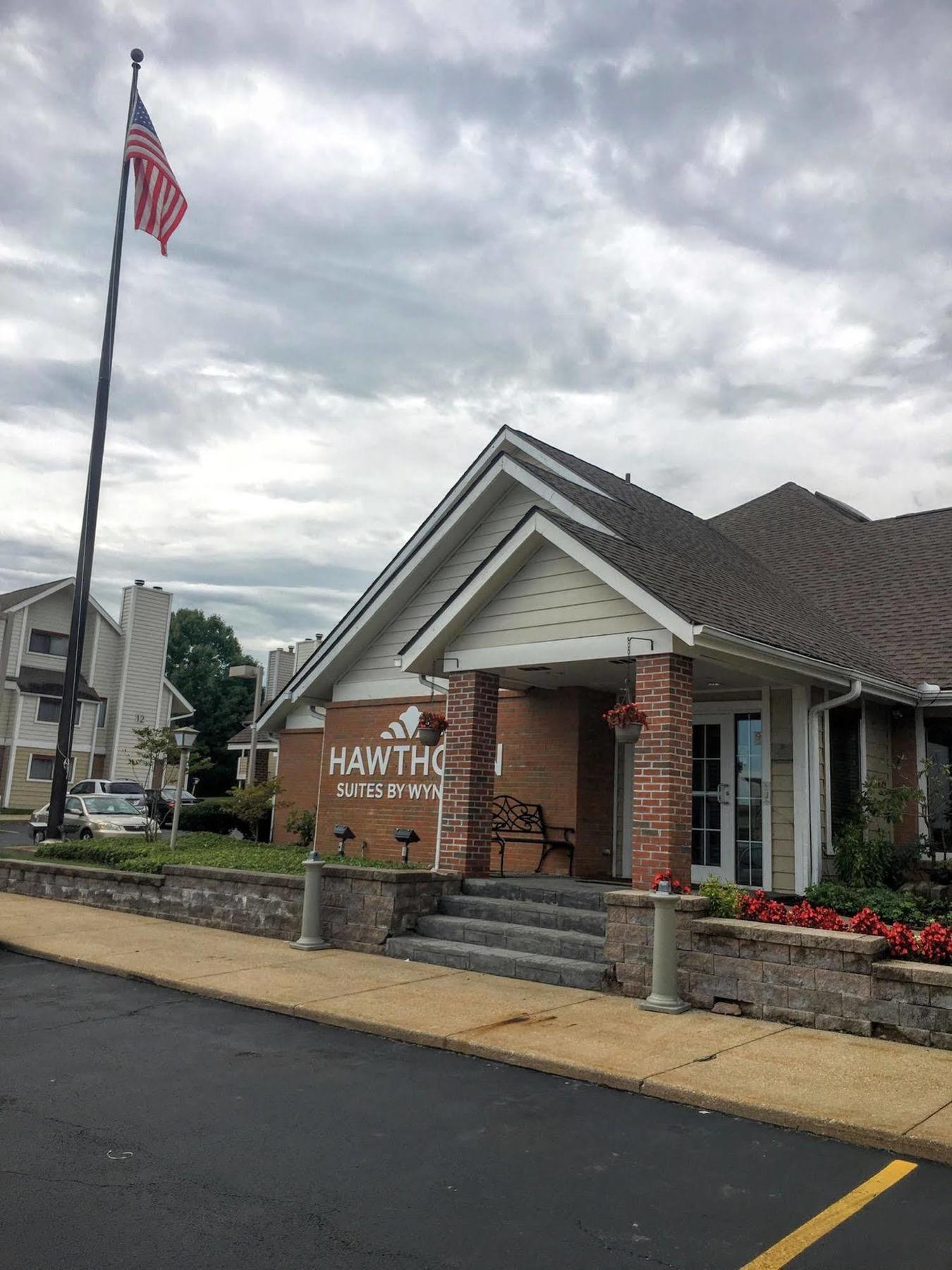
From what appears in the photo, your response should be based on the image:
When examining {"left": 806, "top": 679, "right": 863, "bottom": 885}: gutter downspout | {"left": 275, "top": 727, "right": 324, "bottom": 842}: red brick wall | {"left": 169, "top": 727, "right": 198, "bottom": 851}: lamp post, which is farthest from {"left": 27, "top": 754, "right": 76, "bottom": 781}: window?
{"left": 806, "top": 679, "right": 863, "bottom": 885}: gutter downspout

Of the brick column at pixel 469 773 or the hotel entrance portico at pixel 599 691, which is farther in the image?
the brick column at pixel 469 773

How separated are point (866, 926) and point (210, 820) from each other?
19868 millimetres

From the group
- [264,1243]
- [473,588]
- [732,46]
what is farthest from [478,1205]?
[732,46]

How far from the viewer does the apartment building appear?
39.3m

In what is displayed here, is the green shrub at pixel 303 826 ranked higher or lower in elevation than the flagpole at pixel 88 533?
lower

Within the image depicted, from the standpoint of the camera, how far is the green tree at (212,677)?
201 feet

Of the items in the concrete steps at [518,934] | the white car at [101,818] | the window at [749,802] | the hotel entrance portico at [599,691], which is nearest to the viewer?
the concrete steps at [518,934]

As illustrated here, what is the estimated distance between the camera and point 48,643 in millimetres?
42156

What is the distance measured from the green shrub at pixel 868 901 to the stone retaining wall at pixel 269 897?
3.76m

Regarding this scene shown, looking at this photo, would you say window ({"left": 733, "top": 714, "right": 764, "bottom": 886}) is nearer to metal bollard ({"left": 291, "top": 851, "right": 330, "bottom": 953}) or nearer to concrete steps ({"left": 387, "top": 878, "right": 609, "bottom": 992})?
concrete steps ({"left": 387, "top": 878, "right": 609, "bottom": 992})

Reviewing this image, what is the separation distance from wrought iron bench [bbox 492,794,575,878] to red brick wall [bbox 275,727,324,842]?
19.1 feet

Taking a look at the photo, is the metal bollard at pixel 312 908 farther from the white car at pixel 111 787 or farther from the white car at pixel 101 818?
the white car at pixel 111 787

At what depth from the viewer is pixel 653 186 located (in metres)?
11.4

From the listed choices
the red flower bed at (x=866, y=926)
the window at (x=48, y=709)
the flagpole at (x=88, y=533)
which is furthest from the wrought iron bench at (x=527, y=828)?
the window at (x=48, y=709)
